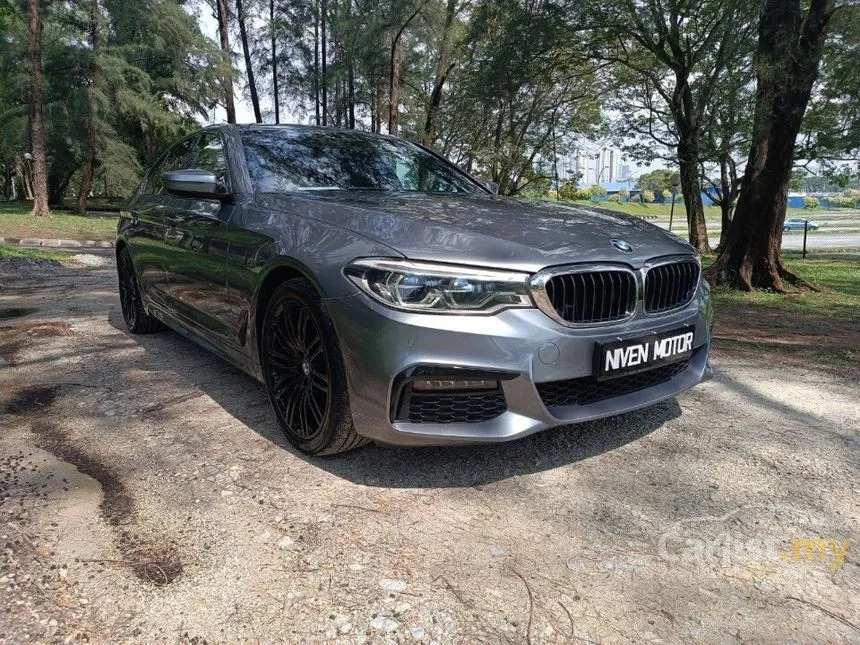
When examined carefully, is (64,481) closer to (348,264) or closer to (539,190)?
(348,264)

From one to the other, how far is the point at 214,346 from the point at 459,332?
1.89m

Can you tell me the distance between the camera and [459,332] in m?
2.23

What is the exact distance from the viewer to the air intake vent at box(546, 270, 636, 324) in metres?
2.37

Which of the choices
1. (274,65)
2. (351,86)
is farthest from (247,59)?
(351,86)

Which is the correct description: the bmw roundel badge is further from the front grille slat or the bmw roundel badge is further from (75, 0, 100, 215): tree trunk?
(75, 0, 100, 215): tree trunk

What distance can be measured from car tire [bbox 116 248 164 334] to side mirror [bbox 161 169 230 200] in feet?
5.84

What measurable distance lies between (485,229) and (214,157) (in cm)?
204

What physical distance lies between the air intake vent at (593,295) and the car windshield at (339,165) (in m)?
1.47

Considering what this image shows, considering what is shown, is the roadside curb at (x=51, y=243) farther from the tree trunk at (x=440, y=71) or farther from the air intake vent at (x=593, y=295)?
the air intake vent at (x=593, y=295)

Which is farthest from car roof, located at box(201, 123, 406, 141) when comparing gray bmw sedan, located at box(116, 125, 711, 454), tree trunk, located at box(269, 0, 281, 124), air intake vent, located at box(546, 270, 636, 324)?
tree trunk, located at box(269, 0, 281, 124)

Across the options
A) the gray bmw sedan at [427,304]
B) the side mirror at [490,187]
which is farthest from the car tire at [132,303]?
the side mirror at [490,187]

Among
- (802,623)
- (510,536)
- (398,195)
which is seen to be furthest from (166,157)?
(802,623)

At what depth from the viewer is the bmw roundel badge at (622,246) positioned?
2618mm

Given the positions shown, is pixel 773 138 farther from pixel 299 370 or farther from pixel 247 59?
pixel 247 59
